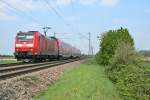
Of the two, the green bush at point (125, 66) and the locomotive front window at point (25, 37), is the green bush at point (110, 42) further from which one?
the locomotive front window at point (25, 37)


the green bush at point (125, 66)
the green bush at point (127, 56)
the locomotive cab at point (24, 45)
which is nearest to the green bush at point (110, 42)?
the green bush at point (125, 66)

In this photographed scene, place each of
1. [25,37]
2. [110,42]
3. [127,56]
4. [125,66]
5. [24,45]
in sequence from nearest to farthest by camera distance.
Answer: [125,66] < [127,56] < [24,45] < [25,37] < [110,42]

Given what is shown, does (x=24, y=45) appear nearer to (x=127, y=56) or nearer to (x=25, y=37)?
(x=25, y=37)

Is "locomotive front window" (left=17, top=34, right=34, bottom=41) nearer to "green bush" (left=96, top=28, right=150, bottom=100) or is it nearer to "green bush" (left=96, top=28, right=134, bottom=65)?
"green bush" (left=96, top=28, right=150, bottom=100)

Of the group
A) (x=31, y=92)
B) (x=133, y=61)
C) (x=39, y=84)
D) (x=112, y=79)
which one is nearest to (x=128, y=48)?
(x=133, y=61)

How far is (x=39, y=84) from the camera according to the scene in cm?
1756

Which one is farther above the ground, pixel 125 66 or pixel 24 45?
pixel 24 45

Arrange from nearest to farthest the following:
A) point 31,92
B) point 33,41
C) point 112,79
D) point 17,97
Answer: point 17,97
point 31,92
point 112,79
point 33,41

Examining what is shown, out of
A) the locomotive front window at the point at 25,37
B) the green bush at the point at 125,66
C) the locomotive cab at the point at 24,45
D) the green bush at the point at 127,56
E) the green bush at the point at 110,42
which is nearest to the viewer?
the green bush at the point at 125,66

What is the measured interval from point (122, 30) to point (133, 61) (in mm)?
12330

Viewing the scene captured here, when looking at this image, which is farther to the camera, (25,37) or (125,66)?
(25,37)

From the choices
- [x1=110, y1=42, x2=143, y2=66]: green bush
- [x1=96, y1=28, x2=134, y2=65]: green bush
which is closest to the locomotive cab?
[x1=96, y1=28, x2=134, y2=65]: green bush

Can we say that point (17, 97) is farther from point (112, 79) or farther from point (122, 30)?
point (122, 30)

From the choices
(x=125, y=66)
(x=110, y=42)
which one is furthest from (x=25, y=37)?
(x=125, y=66)
